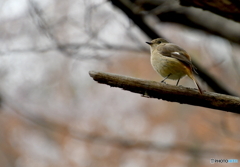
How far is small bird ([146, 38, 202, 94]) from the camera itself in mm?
3693

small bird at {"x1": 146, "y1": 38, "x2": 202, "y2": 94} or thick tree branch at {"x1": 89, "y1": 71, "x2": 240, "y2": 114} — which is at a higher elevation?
thick tree branch at {"x1": 89, "y1": 71, "x2": 240, "y2": 114}

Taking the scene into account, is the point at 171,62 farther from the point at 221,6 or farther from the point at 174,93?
the point at 174,93

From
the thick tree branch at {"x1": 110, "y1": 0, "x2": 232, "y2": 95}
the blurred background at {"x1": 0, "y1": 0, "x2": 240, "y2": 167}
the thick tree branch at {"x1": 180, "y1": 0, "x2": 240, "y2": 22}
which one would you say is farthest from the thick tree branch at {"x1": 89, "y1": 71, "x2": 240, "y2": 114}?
the blurred background at {"x1": 0, "y1": 0, "x2": 240, "y2": 167}

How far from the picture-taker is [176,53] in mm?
3920

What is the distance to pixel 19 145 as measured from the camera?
8516 millimetres

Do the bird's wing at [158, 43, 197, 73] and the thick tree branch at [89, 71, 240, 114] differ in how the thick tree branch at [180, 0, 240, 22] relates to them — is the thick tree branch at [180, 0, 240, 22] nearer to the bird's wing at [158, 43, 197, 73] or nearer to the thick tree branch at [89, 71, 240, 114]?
the bird's wing at [158, 43, 197, 73]

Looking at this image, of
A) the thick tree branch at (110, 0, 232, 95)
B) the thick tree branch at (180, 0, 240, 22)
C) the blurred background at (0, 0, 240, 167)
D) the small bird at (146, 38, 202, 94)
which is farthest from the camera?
the blurred background at (0, 0, 240, 167)

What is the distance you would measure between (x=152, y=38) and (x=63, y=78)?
4672mm

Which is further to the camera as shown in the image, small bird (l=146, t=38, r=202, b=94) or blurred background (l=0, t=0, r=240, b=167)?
blurred background (l=0, t=0, r=240, b=167)

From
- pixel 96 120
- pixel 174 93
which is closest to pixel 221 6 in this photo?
pixel 174 93

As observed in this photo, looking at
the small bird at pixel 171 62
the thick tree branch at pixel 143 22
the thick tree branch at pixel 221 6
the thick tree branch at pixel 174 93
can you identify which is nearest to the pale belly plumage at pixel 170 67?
the small bird at pixel 171 62

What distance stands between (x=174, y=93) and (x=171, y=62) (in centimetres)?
95

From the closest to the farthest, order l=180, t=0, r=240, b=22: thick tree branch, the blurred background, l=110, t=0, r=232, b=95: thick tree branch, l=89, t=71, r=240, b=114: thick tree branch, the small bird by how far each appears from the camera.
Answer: l=89, t=71, r=240, b=114: thick tree branch, l=180, t=0, r=240, b=22: thick tree branch, the small bird, l=110, t=0, r=232, b=95: thick tree branch, the blurred background

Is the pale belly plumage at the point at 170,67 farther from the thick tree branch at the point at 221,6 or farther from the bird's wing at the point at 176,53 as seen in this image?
the thick tree branch at the point at 221,6
